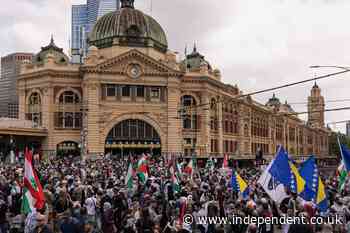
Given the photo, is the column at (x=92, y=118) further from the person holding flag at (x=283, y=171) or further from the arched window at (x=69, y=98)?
the person holding flag at (x=283, y=171)

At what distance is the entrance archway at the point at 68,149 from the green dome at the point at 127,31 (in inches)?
567

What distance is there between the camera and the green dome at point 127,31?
231 feet

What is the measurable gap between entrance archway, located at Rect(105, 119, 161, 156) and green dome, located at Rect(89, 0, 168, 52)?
1191 centimetres

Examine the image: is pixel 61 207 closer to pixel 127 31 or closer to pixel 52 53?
pixel 127 31

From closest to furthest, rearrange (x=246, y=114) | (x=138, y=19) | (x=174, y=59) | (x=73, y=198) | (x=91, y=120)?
1. (x=73, y=198)
2. (x=91, y=120)
3. (x=174, y=59)
4. (x=138, y=19)
5. (x=246, y=114)

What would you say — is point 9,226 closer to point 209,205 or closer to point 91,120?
point 209,205

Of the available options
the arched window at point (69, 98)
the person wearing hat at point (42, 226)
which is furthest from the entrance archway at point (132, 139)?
the person wearing hat at point (42, 226)

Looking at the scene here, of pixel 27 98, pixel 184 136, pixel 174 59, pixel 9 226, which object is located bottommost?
pixel 9 226

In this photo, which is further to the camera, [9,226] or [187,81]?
[187,81]

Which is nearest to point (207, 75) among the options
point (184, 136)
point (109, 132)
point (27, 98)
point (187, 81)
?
point (187, 81)

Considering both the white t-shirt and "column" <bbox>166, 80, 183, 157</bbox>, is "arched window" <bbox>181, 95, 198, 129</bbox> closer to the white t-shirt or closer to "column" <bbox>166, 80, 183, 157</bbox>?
"column" <bbox>166, 80, 183, 157</bbox>

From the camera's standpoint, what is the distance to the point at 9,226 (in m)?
14.6

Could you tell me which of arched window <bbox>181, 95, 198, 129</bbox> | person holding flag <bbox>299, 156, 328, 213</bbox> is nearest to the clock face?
arched window <bbox>181, 95, 198, 129</bbox>

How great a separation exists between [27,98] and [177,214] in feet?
188
